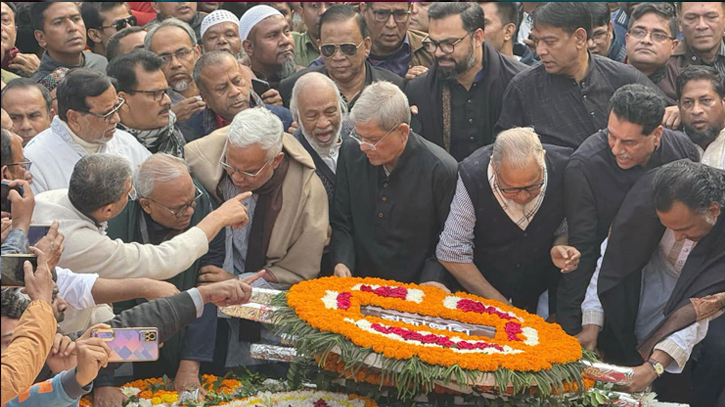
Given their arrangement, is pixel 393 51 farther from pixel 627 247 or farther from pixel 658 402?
pixel 658 402

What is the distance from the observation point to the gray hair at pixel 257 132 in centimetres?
625

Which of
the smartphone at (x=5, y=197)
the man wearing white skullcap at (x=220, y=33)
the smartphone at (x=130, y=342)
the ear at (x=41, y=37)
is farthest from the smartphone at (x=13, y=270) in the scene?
the man wearing white skullcap at (x=220, y=33)

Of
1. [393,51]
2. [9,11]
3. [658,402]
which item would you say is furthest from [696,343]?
[9,11]

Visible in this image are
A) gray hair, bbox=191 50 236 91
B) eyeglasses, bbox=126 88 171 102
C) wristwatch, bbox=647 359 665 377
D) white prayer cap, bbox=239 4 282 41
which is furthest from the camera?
white prayer cap, bbox=239 4 282 41

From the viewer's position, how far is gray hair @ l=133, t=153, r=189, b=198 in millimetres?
5949

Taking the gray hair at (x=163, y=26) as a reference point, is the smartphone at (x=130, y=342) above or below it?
below

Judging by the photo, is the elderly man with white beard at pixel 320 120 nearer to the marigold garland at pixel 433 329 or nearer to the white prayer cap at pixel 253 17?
the marigold garland at pixel 433 329

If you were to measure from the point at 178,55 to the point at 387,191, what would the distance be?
7.08 ft

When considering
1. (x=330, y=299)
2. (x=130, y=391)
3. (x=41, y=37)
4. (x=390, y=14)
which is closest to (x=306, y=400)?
(x=330, y=299)

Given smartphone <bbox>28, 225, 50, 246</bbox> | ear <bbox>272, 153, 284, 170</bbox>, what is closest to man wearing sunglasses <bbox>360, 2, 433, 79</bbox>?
ear <bbox>272, 153, 284, 170</bbox>

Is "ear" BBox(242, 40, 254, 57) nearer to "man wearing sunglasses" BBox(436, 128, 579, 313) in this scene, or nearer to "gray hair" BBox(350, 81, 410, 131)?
"gray hair" BBox(350, 81, 410, 131)

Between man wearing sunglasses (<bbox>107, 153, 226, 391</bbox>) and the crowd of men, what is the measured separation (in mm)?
13

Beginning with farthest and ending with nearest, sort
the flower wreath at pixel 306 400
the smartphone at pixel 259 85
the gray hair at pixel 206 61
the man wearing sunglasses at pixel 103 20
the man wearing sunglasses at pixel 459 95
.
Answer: the man wearing sunglasses at pixel 103 20, the smartphone at pixel 259 85, the man wearing sunglasses at pixel 459 95, the gray hair at pixel 206 61, the flower wreath at pixel 306 400

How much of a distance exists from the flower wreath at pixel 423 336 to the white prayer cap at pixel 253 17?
3.08 metres
